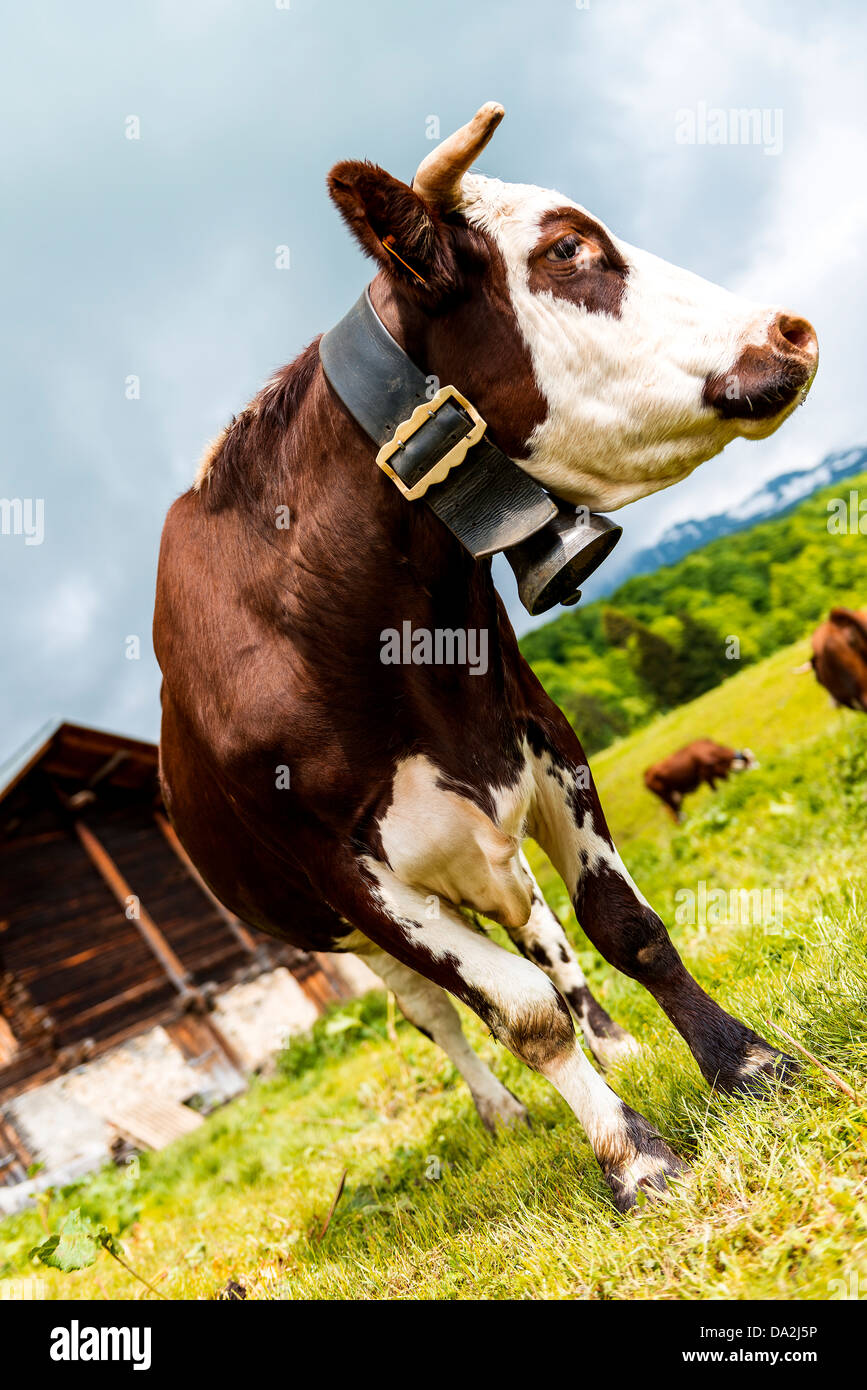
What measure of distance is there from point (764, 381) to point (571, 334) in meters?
0.51

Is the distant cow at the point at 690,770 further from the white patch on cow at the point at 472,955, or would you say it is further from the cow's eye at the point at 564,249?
the cow's eye at the point at 564,249

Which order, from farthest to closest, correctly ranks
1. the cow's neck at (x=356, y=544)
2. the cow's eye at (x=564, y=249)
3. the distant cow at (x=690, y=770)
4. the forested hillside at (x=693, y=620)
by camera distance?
1. the forested hillside at (x=693, y=620)
2. the distant cow at (x=690, y=770)
3. the cow's neck at (x=356, y=544)
4. the cow's eye at (x=564, y=249)

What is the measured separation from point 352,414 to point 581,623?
74.1 meters

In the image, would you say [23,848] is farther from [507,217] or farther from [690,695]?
[690,695]

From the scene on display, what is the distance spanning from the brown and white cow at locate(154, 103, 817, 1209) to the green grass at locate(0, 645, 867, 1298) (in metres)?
0.23

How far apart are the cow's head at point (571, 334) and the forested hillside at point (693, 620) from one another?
140 ft

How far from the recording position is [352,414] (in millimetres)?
2490

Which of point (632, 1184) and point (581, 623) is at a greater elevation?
point (581, 623)

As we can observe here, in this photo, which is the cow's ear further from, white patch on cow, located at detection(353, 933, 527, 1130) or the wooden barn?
the wooden barn

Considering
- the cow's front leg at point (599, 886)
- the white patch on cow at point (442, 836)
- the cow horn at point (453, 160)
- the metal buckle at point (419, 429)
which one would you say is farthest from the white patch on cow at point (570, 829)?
the cow horn at point (453, 160)

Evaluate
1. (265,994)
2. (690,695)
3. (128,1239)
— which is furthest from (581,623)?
(128,1239)

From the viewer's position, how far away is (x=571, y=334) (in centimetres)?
236

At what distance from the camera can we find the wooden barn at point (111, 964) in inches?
483
